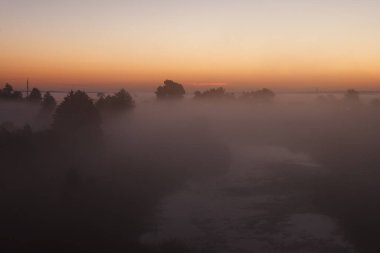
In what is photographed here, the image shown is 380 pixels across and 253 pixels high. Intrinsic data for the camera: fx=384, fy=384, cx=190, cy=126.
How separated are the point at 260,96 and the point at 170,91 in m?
67.1

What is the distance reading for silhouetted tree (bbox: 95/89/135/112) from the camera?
254 feet

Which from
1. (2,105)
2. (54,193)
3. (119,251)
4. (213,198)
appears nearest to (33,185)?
(54,193)

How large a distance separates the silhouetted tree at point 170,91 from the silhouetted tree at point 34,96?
37894mm

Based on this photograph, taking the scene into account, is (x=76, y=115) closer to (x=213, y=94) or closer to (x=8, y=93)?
(x=8, y=93)

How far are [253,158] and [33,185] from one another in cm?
3728

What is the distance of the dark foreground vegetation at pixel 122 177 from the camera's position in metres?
28.4

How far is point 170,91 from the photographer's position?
128 meters

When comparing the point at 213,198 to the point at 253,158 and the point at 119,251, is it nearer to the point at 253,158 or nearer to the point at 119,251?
the point at 119,251

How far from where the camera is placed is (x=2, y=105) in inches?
4348

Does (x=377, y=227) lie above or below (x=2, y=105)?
below

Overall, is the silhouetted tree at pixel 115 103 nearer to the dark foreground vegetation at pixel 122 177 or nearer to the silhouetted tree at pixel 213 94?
the dark foreground vegetation at pixel 122 177

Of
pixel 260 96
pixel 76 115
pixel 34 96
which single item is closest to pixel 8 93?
pixel 34 96

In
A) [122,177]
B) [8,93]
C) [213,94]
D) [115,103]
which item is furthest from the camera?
[213,94]

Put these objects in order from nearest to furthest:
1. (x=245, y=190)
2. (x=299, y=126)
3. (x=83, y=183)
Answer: (x=83, y=183) → (x=245, y=190) → (x=299, y=126)
